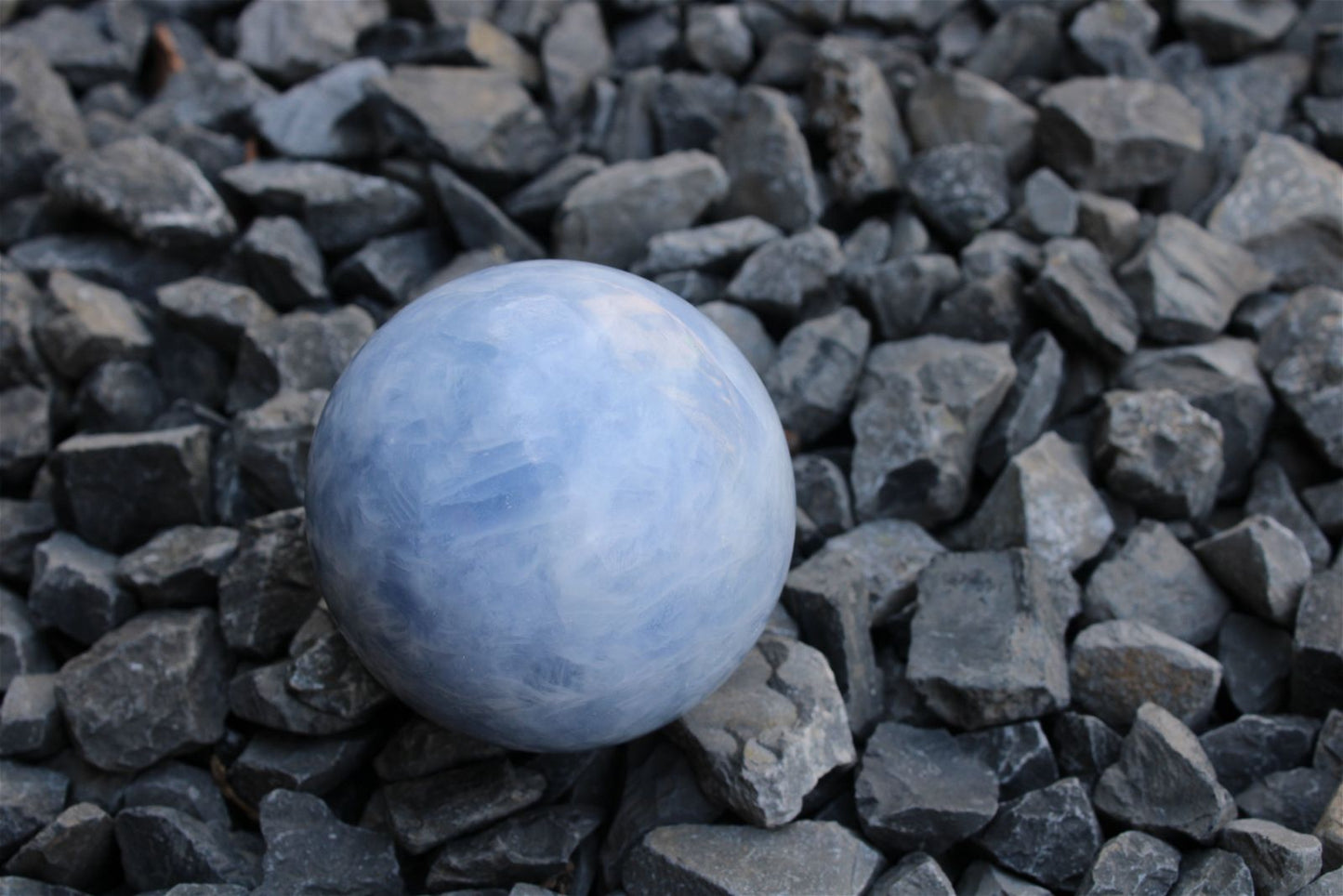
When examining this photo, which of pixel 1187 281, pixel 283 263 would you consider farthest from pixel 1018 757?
pixel 283 263

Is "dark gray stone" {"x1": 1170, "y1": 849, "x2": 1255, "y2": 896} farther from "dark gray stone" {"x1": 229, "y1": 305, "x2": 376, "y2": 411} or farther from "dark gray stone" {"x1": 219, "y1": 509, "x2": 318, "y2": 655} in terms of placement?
"dark gray stone" {"x1": 229, "y1": 305, "x2": 376, "y2": 411}

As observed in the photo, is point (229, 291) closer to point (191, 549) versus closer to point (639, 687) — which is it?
point (191, 549)

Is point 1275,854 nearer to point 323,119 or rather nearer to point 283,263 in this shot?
point 283,263

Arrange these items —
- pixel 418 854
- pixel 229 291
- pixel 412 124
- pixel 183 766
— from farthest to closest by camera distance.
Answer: pixel 412 124 < pixel 229 291 < pixel 183 766 < pixel 418 854

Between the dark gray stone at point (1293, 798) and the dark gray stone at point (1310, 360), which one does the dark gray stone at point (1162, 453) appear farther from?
the dark gray stone at point (1293, 798)

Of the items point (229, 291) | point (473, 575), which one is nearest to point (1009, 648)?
point (473, 575)

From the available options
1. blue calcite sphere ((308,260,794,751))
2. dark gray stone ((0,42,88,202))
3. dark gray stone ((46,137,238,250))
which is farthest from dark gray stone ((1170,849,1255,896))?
dark gray stone ((0,42,88,202))

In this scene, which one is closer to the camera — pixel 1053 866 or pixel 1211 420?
pixel 1053 866
